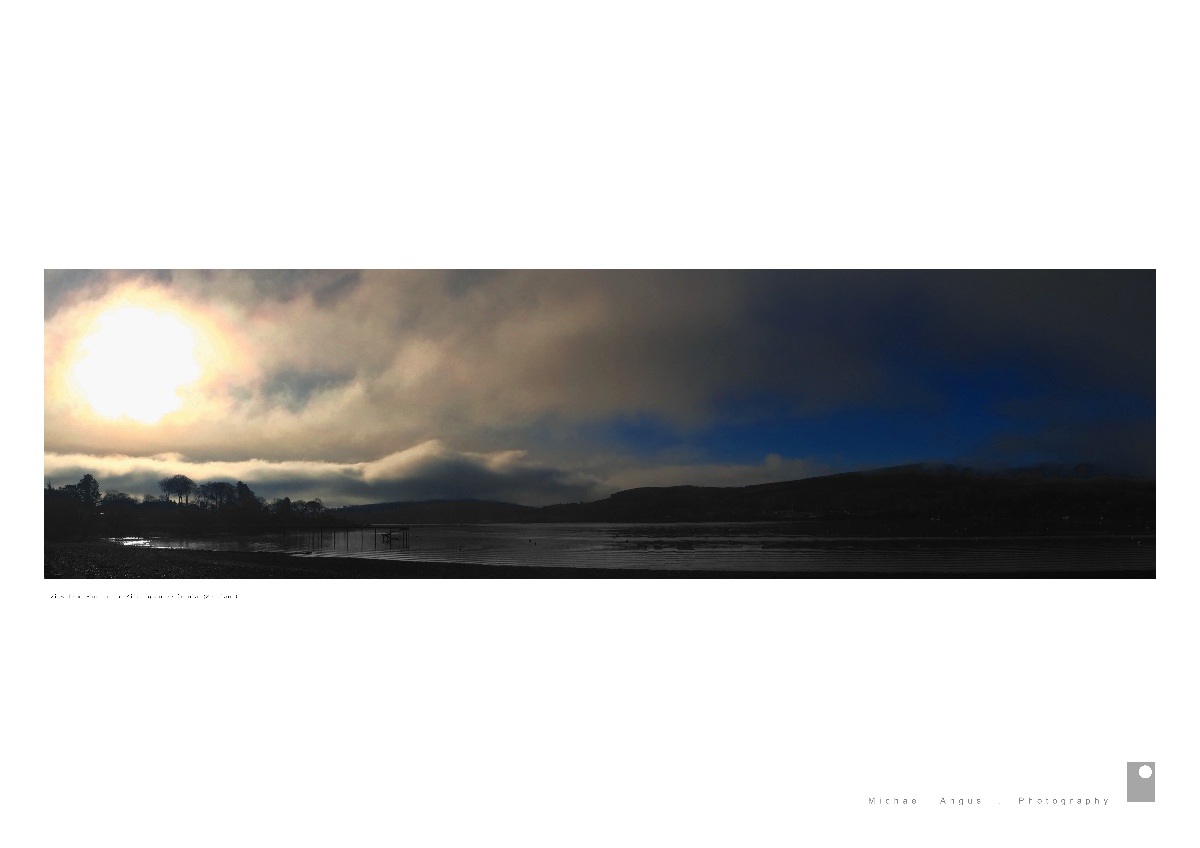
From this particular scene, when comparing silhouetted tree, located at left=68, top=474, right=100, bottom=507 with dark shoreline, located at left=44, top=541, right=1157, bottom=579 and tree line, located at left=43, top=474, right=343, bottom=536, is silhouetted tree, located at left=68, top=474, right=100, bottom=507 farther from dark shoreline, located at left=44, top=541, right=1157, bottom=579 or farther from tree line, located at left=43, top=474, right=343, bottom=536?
dark shoreline, located at left=44, top=541, right=1157, bottom=579

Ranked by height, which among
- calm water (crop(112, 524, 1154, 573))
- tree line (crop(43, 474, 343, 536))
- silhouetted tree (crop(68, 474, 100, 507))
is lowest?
calm water (crop(112, 524, 1154, 573))

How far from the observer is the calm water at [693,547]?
5.96 metres

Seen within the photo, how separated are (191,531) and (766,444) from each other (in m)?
4.44

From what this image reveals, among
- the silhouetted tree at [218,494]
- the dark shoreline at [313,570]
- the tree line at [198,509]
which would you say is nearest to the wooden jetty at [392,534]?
the dark shoreline at [313,570]

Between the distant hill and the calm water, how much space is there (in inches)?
4.0

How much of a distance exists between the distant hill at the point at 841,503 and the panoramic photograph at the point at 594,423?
0.02 metres

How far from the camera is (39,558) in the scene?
18.4ft

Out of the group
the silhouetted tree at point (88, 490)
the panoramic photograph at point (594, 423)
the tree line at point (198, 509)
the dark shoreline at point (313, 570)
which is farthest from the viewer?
the tree line at point (198, 509)

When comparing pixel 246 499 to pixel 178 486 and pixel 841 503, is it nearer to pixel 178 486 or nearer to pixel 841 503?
pixel 178 486
